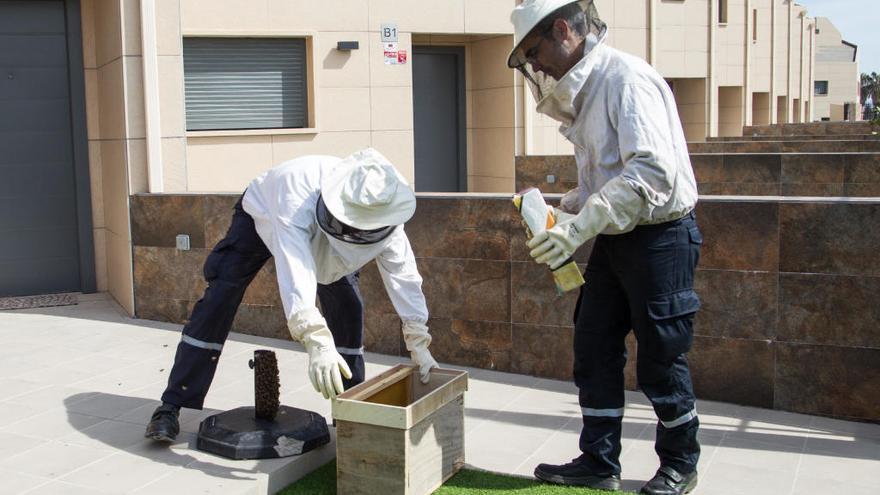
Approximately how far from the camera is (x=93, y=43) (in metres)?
9.21

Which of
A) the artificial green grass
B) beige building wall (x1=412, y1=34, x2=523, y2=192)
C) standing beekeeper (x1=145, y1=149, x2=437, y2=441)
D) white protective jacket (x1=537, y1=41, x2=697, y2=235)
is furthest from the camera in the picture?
beige building wall (x1=412, y1=34, x2=523, y2=192)

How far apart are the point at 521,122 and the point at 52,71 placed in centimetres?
777

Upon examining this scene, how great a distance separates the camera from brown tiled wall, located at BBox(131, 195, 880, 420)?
5.59 metres

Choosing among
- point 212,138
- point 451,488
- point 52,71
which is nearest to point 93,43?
point 52,71

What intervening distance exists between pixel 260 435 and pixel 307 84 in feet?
29.3

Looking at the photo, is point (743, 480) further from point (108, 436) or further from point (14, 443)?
point (14, 443)

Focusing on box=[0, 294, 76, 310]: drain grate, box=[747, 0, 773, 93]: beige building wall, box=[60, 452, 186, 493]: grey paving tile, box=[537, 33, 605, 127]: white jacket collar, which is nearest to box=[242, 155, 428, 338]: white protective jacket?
box=[537, 33, 605, 127]: white jacket collar

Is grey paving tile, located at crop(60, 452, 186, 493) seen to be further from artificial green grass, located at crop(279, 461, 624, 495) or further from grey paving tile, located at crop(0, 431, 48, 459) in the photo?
artificial green grass, located at crop(279, 461, 624, 495)

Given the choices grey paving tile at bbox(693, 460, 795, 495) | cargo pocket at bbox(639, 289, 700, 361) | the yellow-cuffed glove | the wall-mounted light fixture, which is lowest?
grey paving tile at bbox(693, 460, 795, 495)

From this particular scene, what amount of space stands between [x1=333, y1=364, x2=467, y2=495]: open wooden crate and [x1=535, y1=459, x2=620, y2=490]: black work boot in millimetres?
495

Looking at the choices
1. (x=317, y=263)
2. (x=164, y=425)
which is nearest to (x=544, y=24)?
(x=317, y=263)

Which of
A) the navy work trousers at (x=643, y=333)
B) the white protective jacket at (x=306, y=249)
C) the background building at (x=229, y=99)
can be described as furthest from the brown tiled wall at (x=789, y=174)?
the white protective jacket at (x=306, y=249)

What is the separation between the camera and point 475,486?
459 cm

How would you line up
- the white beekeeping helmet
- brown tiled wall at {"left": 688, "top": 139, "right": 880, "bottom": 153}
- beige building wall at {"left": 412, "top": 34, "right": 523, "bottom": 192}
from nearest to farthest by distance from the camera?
the white beekeeping helmet
brown tiled wall at {"left": 688, "top": 139, "right": 880, "bottom": 153}
beige building wall at {"left": 412, "top": 34, "right": 523, "bottom": 192}
